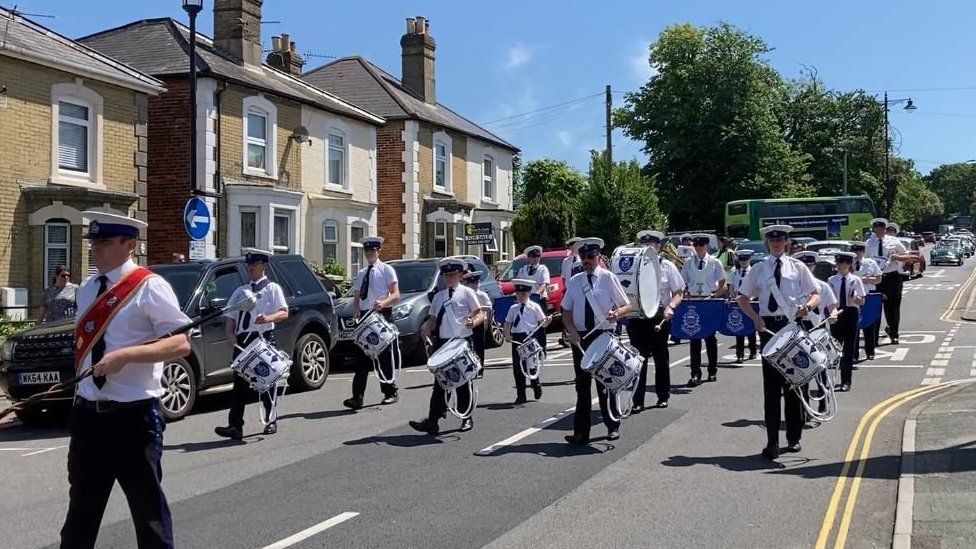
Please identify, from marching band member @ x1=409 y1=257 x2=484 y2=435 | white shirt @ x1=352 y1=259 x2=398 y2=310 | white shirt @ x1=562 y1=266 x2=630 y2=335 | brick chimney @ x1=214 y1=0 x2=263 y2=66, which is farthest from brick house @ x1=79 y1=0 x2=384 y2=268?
white shirt @ x1=562 y1=266 x2=630 y2=335

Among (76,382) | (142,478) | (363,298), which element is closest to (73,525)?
(142,478)

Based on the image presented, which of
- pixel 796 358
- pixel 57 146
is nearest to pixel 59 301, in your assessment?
pixel 57 146

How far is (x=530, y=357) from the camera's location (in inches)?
475

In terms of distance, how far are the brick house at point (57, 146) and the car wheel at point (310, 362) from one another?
8714 millimetres

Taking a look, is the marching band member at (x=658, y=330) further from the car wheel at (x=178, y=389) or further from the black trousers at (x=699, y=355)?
the car wheel at (x=178, y=389)

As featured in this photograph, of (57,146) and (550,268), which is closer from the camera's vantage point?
(57,146)

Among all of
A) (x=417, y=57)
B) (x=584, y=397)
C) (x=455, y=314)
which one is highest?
(x=417, y=57)

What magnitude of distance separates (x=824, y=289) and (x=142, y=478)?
824 cm

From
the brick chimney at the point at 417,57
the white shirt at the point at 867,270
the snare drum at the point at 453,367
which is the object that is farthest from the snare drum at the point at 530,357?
the brick chimney at the point at 417,57

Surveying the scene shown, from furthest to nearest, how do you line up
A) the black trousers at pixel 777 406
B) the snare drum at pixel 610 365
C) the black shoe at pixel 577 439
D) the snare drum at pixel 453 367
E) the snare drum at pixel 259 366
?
the snare drum at pixel 259 366 → the snare drum at pixel 453 367 → the black shoe at pixel 577 439 → the snare drum at pixel 610 365 → the black trousers at pixel 777 406

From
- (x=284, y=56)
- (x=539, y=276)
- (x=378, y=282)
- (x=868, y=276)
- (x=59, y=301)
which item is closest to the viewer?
(x=378, y=282)

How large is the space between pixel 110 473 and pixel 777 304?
6.26 metres

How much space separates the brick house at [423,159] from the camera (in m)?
34.8

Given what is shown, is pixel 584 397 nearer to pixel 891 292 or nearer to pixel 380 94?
pixel 891 292
